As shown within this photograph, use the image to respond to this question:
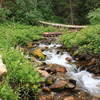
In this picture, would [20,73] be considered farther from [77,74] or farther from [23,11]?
[23,11]

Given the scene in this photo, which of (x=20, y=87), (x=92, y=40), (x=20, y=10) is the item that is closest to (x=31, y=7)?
Result: (x=20, y=10)

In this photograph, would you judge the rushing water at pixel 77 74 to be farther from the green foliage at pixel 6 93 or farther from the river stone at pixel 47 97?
the green foliage at pixel 6 93

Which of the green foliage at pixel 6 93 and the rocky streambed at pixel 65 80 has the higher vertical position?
the green foliage at pixel 6 93

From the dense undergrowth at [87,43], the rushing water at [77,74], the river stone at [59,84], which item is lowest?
the rushing water at [77,74]

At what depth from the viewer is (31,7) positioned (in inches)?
849

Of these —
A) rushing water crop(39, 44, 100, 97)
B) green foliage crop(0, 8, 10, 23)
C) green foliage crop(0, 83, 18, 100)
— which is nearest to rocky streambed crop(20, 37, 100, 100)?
rushing water crop(39, 44, 100, 97)

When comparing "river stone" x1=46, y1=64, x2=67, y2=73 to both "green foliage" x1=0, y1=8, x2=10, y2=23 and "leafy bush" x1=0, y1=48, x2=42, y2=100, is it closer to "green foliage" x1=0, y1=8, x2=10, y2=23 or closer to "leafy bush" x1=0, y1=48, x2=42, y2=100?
"leafy bush" x1=0, y1=48, x2=42, y2=100

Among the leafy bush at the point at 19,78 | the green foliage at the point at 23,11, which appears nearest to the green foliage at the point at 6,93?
the leafy bush at the point at 19,78

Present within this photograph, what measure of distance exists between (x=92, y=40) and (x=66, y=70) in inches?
83.7

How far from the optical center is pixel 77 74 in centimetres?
777

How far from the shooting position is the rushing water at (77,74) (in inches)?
262

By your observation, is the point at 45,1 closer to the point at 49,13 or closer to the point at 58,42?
the point at 49,13

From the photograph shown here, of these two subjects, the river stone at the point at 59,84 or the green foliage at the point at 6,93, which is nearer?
the green foliage at the point at 6,93

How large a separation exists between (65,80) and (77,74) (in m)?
1.38
